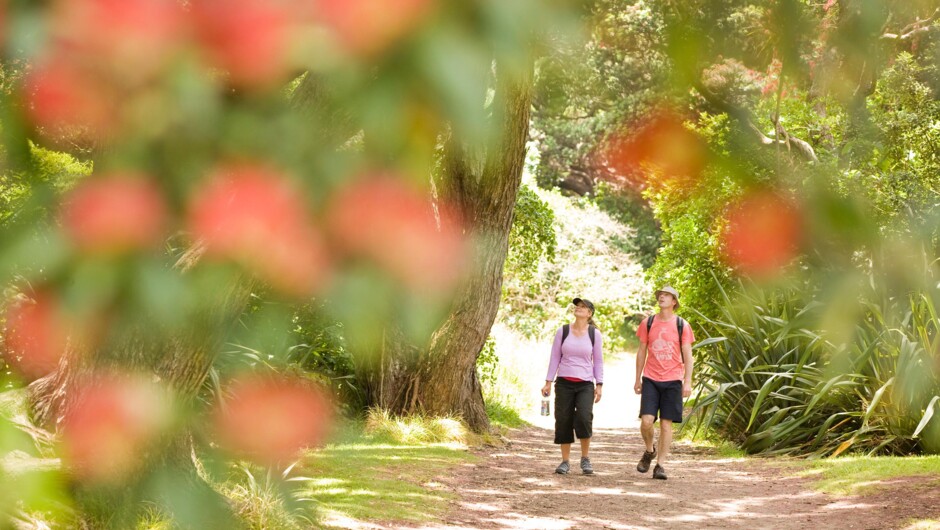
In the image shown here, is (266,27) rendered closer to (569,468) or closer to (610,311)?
(569,468)

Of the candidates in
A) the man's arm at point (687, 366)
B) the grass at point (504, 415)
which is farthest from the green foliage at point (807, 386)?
the grass at point (504, 415)

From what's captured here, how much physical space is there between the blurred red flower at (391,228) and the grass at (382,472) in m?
5.80

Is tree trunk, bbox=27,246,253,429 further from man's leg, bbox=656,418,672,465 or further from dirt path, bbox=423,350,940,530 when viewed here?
man's leg, bbox=656,418,672,465

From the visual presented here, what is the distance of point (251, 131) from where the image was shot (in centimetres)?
113

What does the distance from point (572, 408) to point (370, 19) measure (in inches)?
388

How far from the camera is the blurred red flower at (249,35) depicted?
38.3 inches

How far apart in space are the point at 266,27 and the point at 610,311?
2566 centimetres

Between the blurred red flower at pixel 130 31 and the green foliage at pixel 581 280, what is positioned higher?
the green foliage at pixel 581 280

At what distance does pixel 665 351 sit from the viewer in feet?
33.6

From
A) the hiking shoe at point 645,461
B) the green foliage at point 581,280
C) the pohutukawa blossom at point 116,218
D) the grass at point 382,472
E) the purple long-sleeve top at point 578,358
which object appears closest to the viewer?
the pohutukawa blossom at point 116,218

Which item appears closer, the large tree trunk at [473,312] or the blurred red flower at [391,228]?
the blurred red flower at [391,228]

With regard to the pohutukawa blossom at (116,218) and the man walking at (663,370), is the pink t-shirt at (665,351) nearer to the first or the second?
the man walking at (663,370)

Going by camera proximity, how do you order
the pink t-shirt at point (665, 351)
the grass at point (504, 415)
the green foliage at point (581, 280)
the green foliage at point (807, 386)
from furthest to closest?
1. the green foliage at point (581, 280)
2. the grass at point (504, 415)
3. the green foliage at point (807, 386)
4. the pink t-shirt at point (665, 351)

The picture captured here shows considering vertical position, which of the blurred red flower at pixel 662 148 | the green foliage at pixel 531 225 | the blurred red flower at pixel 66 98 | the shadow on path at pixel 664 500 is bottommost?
the shadow on path at pixel 664 500
